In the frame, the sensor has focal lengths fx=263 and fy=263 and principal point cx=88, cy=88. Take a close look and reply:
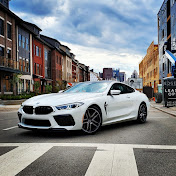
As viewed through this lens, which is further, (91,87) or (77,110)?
A: (91,87)

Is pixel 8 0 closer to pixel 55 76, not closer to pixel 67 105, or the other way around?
pixel 55 76

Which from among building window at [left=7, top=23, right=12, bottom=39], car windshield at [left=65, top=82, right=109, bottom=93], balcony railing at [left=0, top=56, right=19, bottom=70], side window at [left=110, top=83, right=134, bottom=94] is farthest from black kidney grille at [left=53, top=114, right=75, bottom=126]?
building window at [left=7, top=23, right=12, bottom=39]

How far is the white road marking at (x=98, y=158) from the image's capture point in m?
3.63

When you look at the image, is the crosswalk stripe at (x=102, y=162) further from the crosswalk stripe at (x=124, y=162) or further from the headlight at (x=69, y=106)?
the headlight at (x=69, y=106)

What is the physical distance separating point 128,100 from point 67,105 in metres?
2.72

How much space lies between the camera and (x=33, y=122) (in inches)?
246

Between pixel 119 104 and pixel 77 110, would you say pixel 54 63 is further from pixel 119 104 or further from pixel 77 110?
pixel 77 110

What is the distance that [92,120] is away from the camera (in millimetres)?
6516

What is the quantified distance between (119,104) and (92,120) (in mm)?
1438

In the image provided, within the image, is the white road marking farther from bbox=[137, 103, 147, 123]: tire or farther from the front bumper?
bbox=[137, 103, 147, 123]: tire

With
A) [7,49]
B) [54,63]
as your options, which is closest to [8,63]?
[7,49]

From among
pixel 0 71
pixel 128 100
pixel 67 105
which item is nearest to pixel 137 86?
pixel 0 71

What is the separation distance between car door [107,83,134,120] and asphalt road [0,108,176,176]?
805 mm

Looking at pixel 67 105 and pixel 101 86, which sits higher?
pixel 101 86
